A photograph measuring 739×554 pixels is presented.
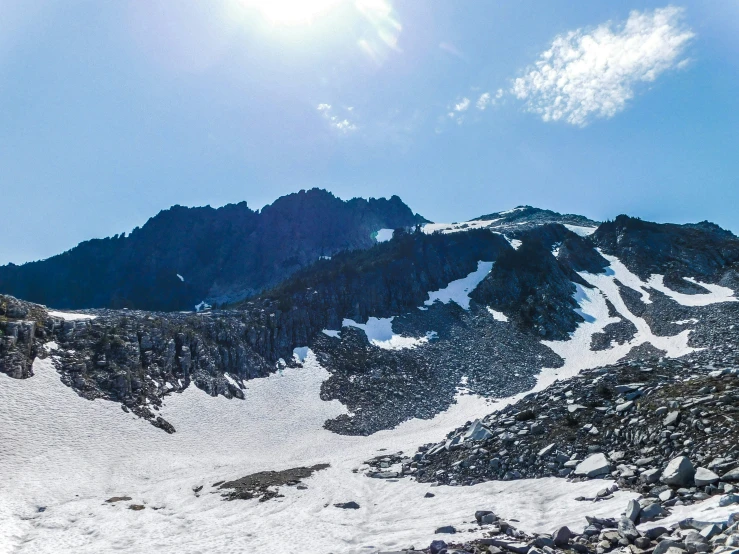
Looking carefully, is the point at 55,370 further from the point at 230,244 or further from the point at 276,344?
the point at 230,244

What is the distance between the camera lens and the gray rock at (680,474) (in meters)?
13.3

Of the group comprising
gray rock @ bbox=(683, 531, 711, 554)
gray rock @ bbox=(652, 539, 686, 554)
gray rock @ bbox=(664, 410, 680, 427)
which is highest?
gray rock @ bbox=(664, 410, 680, 427)

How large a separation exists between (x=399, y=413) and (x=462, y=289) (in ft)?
154

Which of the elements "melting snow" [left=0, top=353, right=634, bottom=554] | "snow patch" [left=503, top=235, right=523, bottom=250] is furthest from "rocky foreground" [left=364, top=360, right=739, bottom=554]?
"snow patch" [left=503, top=235, right=523, bottom=250]

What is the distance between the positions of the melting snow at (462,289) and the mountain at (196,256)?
76.1 m

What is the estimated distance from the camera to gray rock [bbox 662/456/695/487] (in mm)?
13305

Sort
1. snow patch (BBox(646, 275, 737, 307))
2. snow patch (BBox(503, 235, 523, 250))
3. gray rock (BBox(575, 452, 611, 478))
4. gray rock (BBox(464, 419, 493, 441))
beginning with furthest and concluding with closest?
snow patch (BBox(503, 235, 523, 250)) < snow patch (BBox(646, 275, 737, 307)) < gray rock (BBox(464, 419, 493, 441)) < gray rock (BBox(575, 452, 611, 478))

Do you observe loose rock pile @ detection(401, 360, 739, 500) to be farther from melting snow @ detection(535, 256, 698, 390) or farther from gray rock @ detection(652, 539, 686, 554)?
melting snow @ detection(535, 256, 698, 390)

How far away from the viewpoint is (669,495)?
12.4 m

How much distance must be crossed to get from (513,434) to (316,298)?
5207 centimetres

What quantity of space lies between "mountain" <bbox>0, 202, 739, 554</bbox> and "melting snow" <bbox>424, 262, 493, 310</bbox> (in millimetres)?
683

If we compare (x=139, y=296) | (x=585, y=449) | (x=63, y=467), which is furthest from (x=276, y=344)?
(x=139, y=296)

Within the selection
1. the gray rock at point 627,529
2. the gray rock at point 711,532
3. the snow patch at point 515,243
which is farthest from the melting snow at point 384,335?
the gray rock at point 711,532

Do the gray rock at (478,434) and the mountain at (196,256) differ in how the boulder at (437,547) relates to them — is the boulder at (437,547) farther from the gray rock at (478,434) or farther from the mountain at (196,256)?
the mountain at (196,256)
